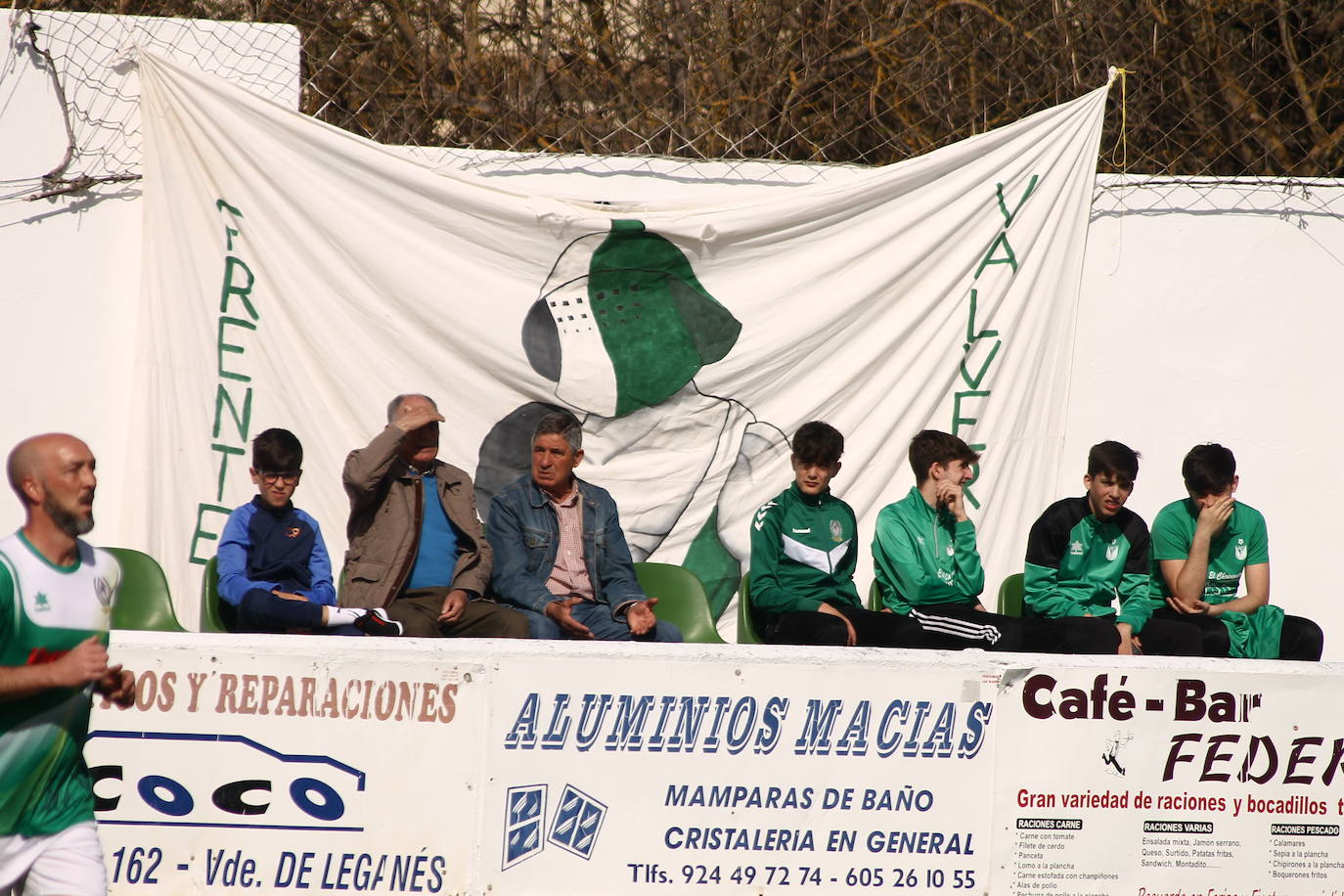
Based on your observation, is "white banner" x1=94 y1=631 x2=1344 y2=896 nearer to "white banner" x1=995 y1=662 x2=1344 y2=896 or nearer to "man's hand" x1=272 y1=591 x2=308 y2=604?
"white banner" x1=995 y1=662 x2=1344 y2=896

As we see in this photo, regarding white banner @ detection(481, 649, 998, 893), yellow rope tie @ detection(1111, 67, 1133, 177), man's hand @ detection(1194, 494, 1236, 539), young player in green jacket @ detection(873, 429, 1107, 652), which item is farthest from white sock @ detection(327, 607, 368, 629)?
yellow rope tie @ detection(1111, 67, 1133, 177)

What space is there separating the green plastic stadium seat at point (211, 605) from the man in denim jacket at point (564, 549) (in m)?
0.95

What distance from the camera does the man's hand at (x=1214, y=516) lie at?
17.1 feet

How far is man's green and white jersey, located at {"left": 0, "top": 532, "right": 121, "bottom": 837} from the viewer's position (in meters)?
2.97

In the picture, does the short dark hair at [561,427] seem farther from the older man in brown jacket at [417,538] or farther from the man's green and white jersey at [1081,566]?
the man's green and white jersey at [1081,566]

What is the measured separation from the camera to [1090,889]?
421cm

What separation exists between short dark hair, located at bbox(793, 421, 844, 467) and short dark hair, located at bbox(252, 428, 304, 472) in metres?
1.80

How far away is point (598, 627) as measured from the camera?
196 inches

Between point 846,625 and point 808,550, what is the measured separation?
0.42m

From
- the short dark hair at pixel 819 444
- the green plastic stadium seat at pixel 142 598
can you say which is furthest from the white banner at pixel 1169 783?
the green plastic stadium seat at pixel 142 598

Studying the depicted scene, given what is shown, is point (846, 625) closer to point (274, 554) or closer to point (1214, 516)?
point (1214, 516)

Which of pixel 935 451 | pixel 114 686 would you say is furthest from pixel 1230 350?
pixel 114 686

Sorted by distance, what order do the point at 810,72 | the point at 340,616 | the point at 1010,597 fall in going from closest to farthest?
the point at 340,616 < the point at 1010,597 < the point at 810,72

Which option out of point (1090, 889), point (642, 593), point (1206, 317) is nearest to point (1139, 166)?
point (1206, 317)
